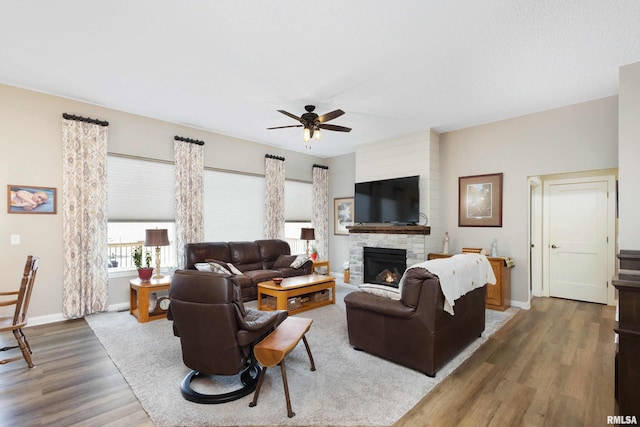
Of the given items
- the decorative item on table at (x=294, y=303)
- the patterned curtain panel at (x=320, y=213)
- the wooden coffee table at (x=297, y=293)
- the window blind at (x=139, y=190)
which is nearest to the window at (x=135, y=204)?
the window blind at (x=139, y=190)

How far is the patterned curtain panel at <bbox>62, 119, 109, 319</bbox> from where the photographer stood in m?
4.28

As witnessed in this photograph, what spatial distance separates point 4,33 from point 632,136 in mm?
6430

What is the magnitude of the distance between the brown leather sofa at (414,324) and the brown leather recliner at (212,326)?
1137mm

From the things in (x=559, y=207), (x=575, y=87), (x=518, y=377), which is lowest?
(x=518, y=377)

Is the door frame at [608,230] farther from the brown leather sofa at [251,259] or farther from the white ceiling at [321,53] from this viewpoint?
the brown leather sofa at [251,259]

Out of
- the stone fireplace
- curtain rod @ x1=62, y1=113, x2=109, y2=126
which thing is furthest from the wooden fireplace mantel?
curtain rod @ x1=62, y1=113, x2=109, y2=126

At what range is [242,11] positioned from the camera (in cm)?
252

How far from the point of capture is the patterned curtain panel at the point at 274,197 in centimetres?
668

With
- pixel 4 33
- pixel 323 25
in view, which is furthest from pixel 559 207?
pixel 4 33

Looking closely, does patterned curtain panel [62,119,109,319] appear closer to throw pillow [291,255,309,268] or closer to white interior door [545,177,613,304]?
throw pillow [291,255,309,268]

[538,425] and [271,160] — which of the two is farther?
[271,160]

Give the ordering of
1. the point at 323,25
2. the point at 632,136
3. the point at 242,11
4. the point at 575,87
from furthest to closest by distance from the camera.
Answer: the point at 575,87
the point at 632,136
the point at 323,25
the point at 242,11

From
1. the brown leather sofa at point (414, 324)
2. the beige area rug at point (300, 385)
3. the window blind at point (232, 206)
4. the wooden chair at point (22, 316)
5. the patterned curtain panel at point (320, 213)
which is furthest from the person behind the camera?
the patterned curtain panel at point (320, 213)

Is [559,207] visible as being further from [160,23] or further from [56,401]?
[56,401]
